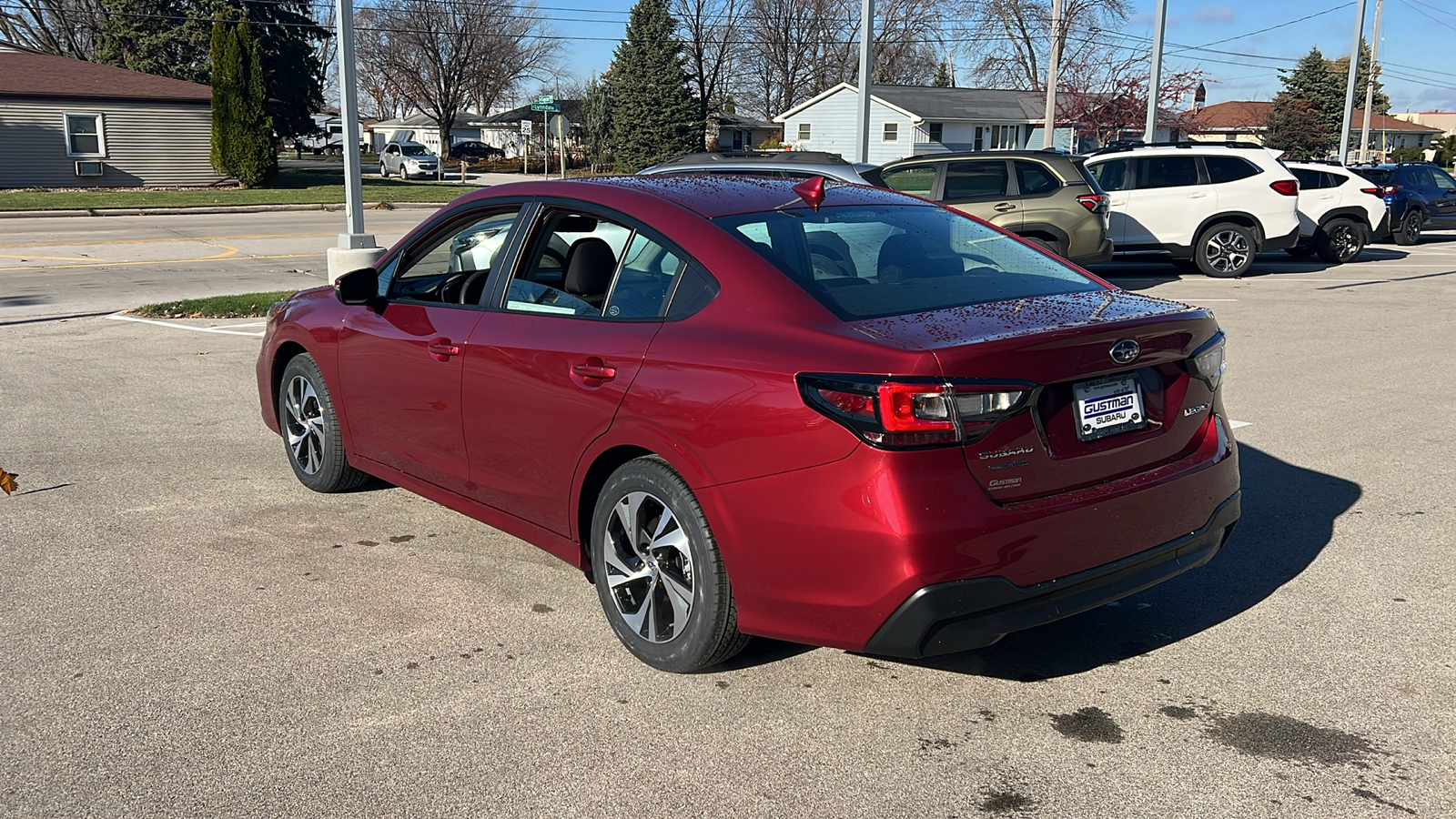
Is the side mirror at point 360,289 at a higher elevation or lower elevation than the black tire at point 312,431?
higher

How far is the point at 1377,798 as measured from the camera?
3184 millimetres

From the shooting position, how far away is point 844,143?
226ft

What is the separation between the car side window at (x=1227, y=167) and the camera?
1669 cm

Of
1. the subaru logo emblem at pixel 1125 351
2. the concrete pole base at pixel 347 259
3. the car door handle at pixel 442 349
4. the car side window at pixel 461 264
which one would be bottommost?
the concrete pole base at pixel 347 259

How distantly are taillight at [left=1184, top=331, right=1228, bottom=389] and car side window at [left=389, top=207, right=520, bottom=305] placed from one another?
102 inches

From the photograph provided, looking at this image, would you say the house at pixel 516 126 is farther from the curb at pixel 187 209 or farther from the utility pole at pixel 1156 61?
the utility pole at pixel 1156 61

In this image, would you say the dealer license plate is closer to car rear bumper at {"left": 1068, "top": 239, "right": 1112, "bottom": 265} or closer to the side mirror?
the side mirror

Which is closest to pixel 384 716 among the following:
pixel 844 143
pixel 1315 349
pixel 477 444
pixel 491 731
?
pixel 491 731

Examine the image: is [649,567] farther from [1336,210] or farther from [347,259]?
[1336,210]

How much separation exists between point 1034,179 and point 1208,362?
1070 centimetres

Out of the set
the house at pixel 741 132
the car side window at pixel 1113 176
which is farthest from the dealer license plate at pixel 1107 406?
the house at pixel 741 132

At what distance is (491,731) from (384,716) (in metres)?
0.36

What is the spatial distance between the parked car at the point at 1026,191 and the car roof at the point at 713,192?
8.62m

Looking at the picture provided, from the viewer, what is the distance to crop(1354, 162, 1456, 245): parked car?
24266 millimetres
